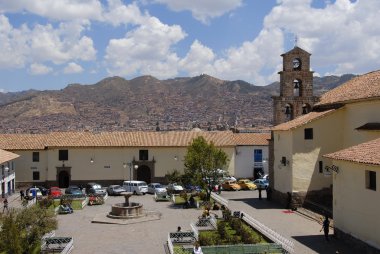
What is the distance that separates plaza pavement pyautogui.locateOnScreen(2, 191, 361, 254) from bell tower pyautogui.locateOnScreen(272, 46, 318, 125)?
23.8 feet

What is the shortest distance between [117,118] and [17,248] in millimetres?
149833

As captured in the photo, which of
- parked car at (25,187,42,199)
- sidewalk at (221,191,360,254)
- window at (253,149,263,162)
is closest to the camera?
sidewalk at (221,191,360,254)

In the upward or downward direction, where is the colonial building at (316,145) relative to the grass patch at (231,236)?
upward

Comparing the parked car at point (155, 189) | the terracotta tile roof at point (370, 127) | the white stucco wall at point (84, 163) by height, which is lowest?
the parked car at point (155, 189)

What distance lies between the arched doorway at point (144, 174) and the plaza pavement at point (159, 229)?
1294 cm

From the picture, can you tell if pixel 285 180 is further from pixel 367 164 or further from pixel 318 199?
pixel 367 164

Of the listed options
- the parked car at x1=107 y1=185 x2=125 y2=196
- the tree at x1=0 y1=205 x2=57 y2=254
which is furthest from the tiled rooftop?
the tree at x1=0 y1=205 x2=57 y2=254

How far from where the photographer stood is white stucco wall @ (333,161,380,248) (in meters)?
20.0

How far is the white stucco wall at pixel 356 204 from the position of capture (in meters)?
20.0

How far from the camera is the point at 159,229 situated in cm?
2769

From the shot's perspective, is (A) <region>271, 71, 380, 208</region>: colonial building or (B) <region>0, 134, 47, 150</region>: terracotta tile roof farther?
(B) <region>0, 134, 47, 150</region>: terracotta tile roof

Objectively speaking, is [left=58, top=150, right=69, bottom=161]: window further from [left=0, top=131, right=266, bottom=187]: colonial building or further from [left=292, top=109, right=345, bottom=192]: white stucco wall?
[left=292, top=109, right=345, bottom=192]: white stucco wall

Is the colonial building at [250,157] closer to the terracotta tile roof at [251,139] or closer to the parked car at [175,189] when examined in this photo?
the terracotta tile roof at [251,139]

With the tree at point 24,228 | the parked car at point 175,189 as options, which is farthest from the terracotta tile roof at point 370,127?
the parked car at point 175,189
